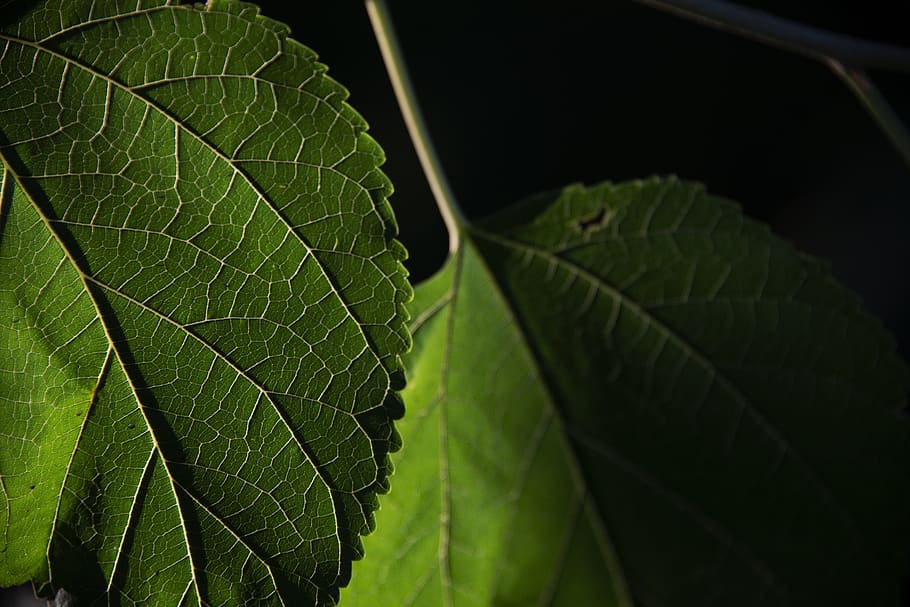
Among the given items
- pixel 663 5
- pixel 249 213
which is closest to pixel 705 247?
pixel 663 5

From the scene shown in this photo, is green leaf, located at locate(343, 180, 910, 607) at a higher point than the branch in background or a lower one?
lower

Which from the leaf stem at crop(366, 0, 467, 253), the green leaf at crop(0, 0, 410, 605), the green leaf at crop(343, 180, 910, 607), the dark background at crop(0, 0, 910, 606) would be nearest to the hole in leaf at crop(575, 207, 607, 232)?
the green leaf at crop(343, 180, 910, 607)

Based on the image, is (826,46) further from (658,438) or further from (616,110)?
(616,110)

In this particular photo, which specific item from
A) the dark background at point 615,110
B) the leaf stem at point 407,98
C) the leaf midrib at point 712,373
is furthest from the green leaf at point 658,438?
the dark background at point 615,110

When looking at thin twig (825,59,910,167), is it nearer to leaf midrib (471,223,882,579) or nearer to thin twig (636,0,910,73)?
thin twig (636,0,910,73)

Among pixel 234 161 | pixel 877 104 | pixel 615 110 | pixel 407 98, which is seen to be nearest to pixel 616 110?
pixel 615 110

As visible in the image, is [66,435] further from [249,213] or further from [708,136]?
[708,136]
